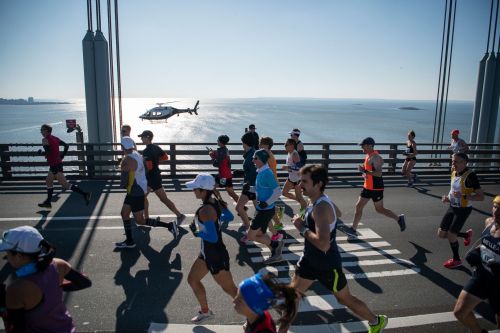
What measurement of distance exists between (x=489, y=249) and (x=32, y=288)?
419cm

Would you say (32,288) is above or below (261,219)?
above

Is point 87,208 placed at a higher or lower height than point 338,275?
lower

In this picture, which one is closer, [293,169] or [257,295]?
[257,295]

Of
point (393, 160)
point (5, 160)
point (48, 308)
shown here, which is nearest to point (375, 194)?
point (48, 308)

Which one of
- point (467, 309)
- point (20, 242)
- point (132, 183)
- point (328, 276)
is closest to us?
point (20, 242)

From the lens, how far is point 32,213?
8492 millimetres

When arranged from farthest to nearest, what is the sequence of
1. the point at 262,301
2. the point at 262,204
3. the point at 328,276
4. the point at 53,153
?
the point at 53,153
the point at 262,204
the point at 328,276
the point at 262,301

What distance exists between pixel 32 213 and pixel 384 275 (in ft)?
26.0

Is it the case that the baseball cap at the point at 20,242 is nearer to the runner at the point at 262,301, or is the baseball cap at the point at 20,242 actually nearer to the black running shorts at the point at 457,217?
the runner at the point at 262,301

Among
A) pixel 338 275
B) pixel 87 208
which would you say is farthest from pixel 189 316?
pixel 87 208

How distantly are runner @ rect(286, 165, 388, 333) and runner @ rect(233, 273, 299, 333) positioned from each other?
1082mm

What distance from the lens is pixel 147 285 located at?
520 centimetres

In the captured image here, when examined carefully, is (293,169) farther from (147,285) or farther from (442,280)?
(147,285)

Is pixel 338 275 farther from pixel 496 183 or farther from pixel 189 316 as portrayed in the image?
pixel 496 183
